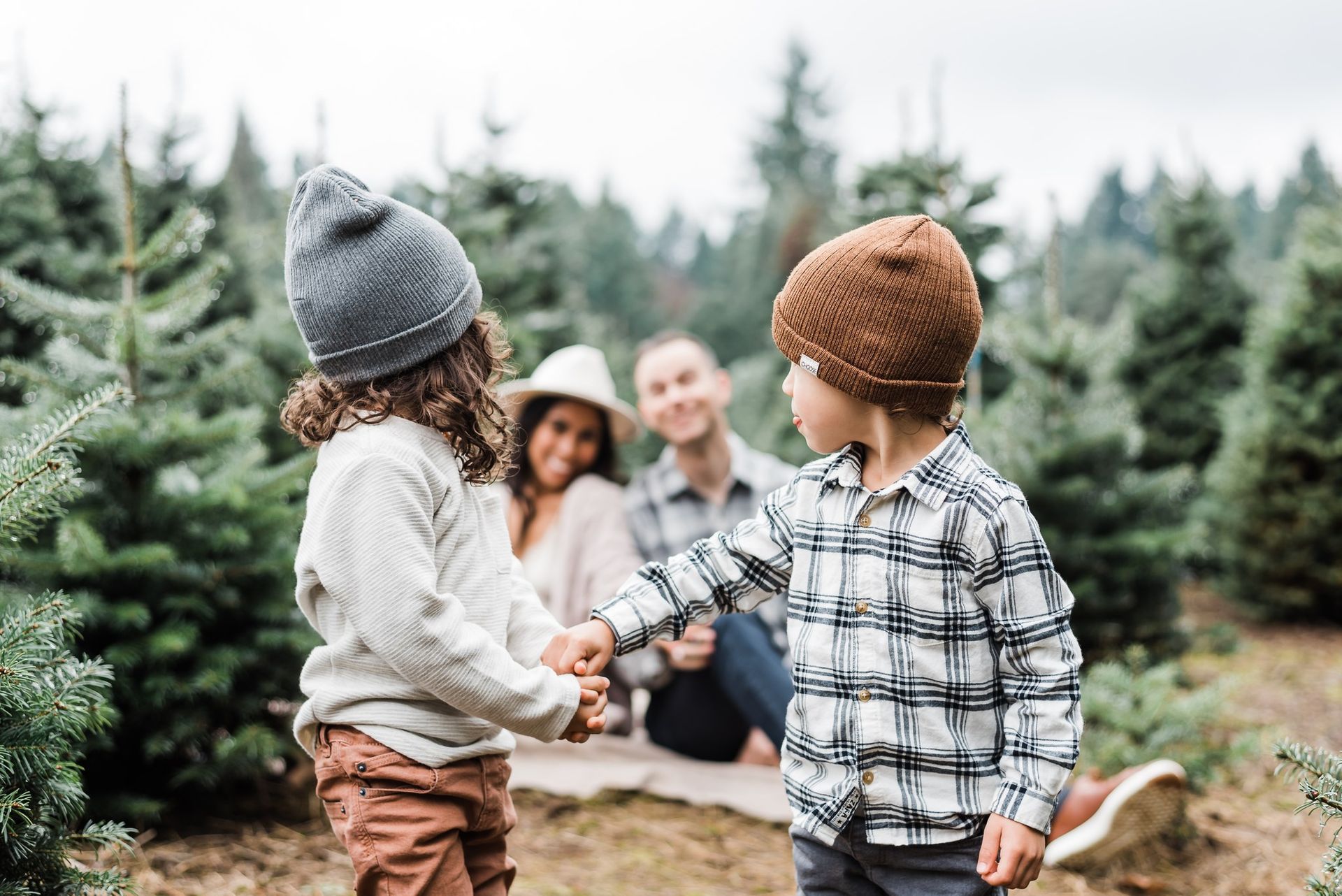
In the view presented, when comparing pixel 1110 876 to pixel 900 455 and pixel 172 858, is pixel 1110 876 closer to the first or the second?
pixel 900 455

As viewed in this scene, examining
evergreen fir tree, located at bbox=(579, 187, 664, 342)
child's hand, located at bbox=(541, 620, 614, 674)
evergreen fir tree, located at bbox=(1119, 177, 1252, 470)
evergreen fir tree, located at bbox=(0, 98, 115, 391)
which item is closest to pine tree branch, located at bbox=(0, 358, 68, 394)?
evergreen fir tree, located at bbox=(0, 98, 115, 391)

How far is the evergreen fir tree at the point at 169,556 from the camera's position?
2.89 meters

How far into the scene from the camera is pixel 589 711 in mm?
1996

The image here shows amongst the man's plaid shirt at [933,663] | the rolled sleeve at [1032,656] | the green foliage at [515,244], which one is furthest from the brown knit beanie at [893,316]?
the green foliage at [515,244]

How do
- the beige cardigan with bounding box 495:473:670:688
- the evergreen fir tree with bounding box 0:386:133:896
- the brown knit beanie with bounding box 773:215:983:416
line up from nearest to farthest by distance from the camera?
the evergreen fir tree with bounding box 0:386:133:896 → the brown knit beanie with bounding box 773:215:983:416 → the beige cardigan with bounding box 495:473:670:688

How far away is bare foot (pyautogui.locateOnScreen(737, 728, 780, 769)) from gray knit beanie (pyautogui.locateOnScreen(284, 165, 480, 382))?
101 inches

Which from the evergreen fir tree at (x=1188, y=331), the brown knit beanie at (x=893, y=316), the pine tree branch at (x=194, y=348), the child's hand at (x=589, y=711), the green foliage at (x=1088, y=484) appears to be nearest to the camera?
the brown knit beanie at (x=893, y=316)

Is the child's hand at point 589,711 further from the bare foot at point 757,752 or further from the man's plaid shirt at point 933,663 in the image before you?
the bare foot at point 757,752

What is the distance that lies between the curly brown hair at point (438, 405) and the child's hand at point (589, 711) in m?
0.46

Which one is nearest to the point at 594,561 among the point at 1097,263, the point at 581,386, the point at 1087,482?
the point at 581,386

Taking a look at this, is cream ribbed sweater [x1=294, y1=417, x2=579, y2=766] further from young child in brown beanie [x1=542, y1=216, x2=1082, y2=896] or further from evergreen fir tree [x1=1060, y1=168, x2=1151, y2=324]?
evergreen fir tree [x1=1060, y1=168, x2=1151, y2=324]

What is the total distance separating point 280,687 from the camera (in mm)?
3217

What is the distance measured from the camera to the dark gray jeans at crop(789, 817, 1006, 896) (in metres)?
1.83

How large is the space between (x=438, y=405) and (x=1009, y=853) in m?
1.33
